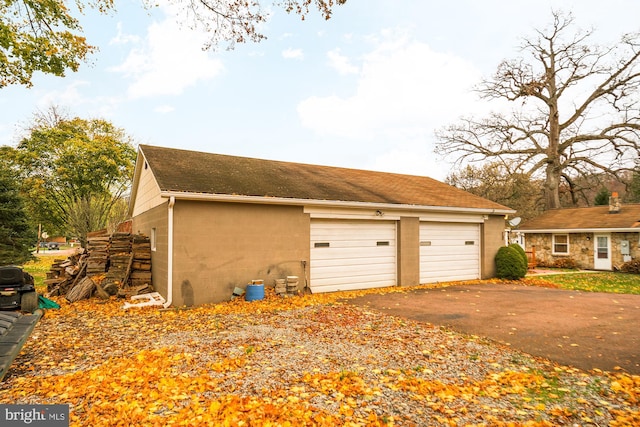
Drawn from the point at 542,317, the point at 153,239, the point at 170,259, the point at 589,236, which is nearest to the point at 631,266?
the point at 589,236

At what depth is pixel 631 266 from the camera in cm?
1620

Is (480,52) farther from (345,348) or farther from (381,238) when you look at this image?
(345,348)

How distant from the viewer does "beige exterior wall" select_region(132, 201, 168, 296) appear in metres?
8.19

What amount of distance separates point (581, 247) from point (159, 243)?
2074cm

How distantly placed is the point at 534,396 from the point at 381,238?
7.80 m

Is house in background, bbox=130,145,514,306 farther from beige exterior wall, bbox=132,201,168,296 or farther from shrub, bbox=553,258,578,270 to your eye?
shrub, bbox=553,258,578,270

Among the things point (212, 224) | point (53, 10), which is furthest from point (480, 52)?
point (53, 10)

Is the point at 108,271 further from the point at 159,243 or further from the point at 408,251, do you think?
the point at 408,251

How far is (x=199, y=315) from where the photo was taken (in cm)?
708

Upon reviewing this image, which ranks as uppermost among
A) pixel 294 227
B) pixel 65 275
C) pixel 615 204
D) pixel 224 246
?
pixel 615 204

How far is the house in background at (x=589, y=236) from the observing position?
16.7 meters

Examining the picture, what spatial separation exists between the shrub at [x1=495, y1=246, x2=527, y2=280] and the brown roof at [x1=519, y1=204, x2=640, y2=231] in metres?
7.49

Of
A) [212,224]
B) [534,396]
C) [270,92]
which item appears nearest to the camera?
[534,396]

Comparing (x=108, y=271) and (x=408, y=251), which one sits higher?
(x=408, y=251)
